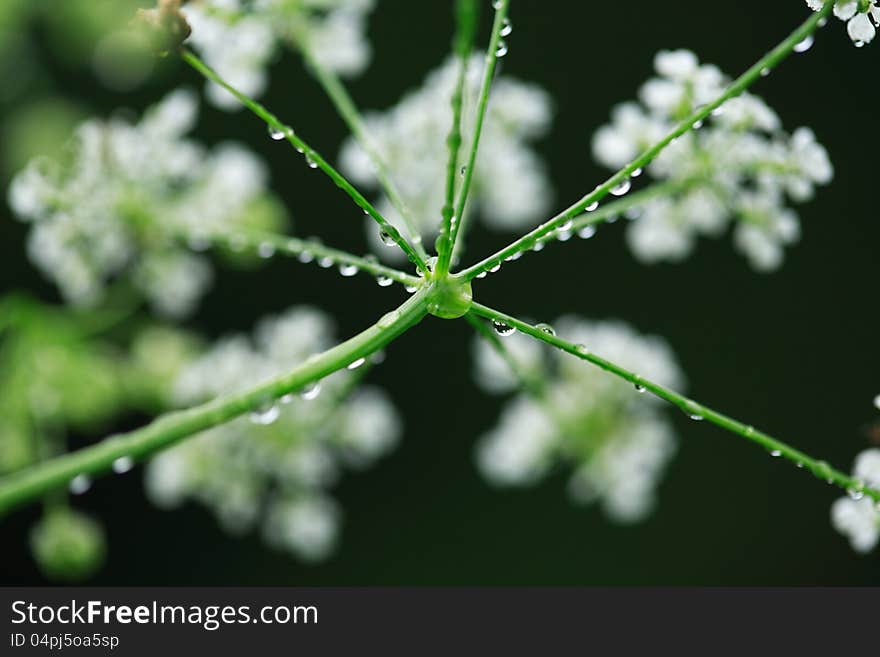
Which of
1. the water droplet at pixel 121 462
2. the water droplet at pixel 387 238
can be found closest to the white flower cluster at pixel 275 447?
the water droplet at pixel 387 238

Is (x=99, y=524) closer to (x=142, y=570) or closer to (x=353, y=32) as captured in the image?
(x=142, y=570)

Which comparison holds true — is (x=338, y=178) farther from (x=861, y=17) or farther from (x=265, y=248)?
(x=861, y=17)

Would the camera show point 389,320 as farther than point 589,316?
No

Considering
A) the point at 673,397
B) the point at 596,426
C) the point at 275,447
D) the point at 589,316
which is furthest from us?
the point at 589,316

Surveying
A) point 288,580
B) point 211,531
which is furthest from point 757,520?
point 211,531

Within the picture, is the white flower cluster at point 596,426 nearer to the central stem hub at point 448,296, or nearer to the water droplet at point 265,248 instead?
the water droplet at point 265,248

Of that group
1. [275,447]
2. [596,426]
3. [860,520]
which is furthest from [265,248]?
[596,426]

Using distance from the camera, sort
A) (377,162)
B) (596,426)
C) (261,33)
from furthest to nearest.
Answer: (596,426) → (261,33) → (377,162)
